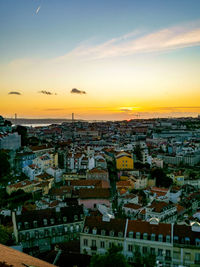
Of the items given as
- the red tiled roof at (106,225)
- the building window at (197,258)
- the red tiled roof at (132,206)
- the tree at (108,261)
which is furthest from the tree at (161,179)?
the tree at (108,261)

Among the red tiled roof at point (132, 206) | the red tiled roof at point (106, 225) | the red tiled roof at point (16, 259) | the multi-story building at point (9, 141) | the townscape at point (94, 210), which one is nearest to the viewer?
the red tiled roof at point (16, 259)

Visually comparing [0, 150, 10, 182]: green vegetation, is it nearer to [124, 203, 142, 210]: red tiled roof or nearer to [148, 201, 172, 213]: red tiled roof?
[124, 203, 142, 210]: red tiled roof

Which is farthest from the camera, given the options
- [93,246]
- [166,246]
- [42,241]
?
[42,241]

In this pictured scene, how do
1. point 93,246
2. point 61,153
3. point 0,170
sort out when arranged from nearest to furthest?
1. point 93,246
2. point 0,170
3. point 61,153

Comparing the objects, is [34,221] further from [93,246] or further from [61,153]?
[61,153]

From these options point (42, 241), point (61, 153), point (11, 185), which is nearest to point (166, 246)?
point (42, 241)

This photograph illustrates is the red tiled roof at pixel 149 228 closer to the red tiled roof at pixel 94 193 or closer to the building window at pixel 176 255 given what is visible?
the building window at pixel 176 255

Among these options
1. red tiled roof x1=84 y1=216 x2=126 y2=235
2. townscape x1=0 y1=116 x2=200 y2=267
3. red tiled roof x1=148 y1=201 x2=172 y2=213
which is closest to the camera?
townscape x1=0 y1=116 x2=200 y2=267

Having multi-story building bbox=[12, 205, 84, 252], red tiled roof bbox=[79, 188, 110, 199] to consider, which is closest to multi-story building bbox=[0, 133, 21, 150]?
red tiled roof bbox=[79, 188, 110, 199]
